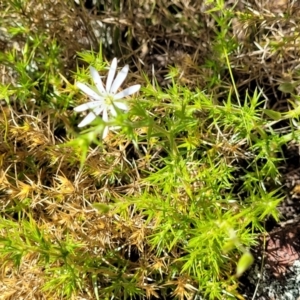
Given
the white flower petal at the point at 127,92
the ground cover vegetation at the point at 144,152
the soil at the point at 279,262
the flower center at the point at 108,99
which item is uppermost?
the white flower petal at the point at 127,92

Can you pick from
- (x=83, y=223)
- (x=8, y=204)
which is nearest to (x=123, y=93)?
(x=83, y=223)

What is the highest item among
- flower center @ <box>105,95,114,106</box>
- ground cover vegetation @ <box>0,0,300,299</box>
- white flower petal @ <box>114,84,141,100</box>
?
white flower petal @ <box>114,84,141,100</box>

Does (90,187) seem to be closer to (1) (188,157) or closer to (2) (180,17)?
(1) (188,157)

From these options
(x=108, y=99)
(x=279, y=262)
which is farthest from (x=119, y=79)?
(x=279, y=262)

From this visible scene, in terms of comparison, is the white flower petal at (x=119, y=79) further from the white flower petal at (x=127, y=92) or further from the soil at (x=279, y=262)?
the soil at (x=279, y=262)

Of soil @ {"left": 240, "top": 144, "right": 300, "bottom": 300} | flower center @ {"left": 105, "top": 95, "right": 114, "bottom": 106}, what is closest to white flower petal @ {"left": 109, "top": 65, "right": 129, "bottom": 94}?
flower center @ {"left": 105, "top": 95, "right": 114, "bottom": 106}

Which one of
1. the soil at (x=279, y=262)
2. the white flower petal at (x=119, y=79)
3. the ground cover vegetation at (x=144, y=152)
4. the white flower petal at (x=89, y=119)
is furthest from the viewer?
the soil at (x=279, y=262)

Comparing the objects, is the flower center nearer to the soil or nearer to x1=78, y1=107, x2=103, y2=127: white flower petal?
x1=78, y1=107, x2=103, y2=127: white flower petal

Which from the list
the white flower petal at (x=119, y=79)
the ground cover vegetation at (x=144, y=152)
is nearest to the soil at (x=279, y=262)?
the ground cover vegetation at (x=144, y=152)

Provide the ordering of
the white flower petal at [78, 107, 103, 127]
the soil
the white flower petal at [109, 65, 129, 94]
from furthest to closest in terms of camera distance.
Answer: the soil
the white flower petal at [109, 65, 129, 94]
the white flower petal at [78, 107, 103, 127]
